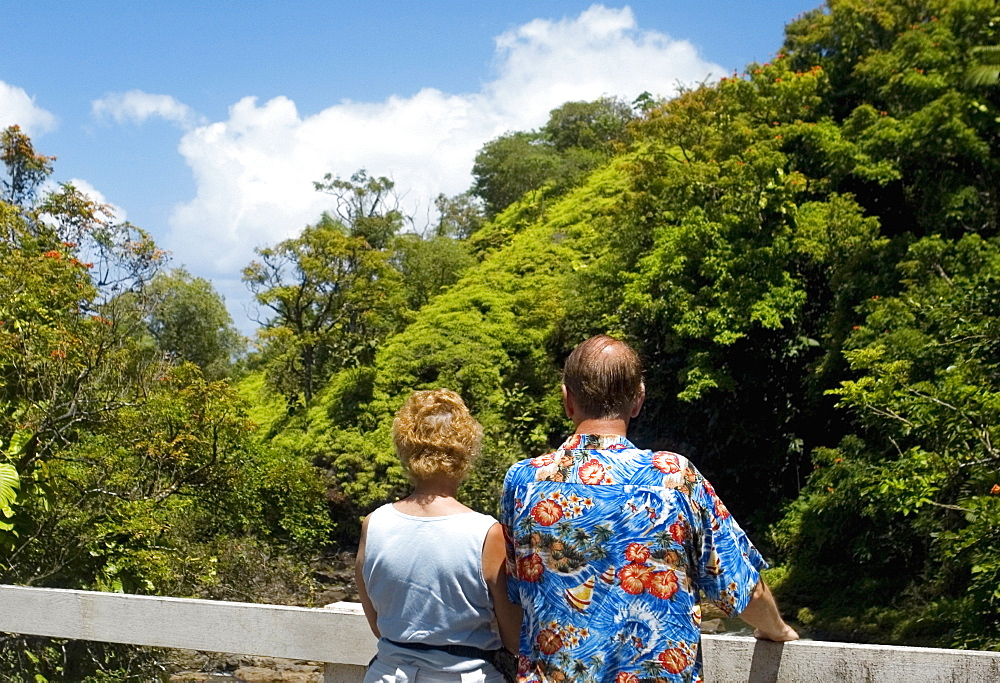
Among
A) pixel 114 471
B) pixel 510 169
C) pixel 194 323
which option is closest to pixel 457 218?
pixel 510 169

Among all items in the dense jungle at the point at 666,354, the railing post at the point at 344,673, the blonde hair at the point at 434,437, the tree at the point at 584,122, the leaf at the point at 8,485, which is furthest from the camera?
the tree at the point at 584,122

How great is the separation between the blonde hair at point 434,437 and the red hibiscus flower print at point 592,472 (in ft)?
0.97

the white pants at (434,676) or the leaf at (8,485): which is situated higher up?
the leaf at (8,485)

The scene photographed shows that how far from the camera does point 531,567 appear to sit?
6.13 ft

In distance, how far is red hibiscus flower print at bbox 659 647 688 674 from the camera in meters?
1.79

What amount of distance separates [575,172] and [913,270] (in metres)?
17.1

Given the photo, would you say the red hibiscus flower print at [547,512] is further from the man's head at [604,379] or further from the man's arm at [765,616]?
the man's arm at [765,616]

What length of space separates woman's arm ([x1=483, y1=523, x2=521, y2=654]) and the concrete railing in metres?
0.42

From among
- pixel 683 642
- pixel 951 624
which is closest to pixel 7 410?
pixel 683 642

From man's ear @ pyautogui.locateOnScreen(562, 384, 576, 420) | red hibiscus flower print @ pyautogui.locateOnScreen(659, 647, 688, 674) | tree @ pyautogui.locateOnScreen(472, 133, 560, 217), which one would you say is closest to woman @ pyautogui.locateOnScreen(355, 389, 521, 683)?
man's ear @ pyautogui.locateOnScreen(562, 384, 576, 420)

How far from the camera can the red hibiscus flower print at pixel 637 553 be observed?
5.93ft

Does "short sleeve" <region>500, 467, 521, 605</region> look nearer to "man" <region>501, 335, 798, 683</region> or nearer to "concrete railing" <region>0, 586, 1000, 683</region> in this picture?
"man" <region>501, 335, 798, 683</region>

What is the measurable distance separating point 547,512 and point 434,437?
0.31 meters

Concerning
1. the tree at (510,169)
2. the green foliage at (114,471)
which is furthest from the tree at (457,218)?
the green foliage at (114,471)
